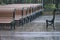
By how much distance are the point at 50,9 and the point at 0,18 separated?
1621 cm

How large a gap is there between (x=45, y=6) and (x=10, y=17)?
1666 centimetres

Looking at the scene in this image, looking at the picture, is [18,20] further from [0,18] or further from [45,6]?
[45,6]

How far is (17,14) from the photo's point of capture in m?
21.3

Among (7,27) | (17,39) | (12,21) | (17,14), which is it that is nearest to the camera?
(17,39)

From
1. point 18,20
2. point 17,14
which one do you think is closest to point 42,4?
point 17,14

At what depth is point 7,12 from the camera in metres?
17.4

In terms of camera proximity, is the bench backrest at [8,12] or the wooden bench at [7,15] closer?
the wooden bench at [7,15]

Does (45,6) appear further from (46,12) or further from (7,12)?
(7,12)

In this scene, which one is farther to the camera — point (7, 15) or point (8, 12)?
point (7, 15)

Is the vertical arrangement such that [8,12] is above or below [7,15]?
above

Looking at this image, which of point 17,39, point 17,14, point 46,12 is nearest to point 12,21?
point 17,39

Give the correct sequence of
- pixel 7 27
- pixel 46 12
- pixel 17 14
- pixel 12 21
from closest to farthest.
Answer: pixel 12 21
pixel 7 27
pixel 17 14
pixel 46 12

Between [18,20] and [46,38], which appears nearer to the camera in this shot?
[46,38]

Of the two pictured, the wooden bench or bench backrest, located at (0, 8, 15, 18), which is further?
bench backrest, located at (0, 8, 15, 18)
